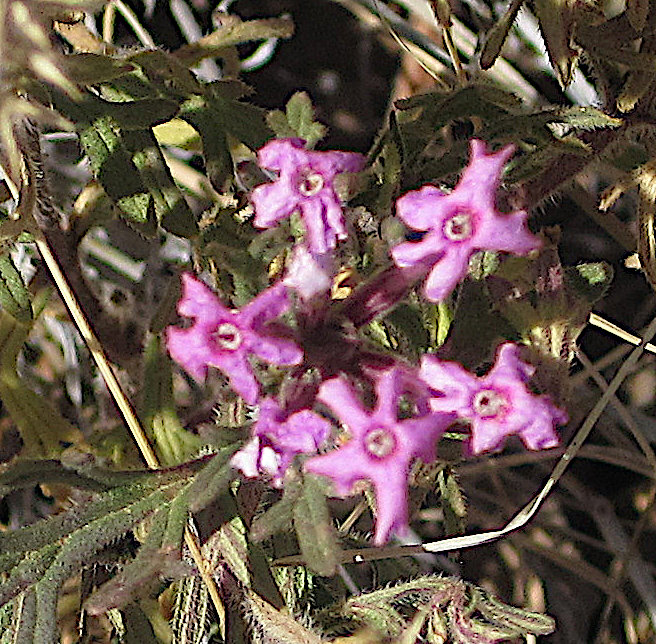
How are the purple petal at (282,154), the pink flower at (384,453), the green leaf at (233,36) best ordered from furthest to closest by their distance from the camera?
the green leaf at (233,36) < the purple petal at (282,154) < the pink flower at (384,453)

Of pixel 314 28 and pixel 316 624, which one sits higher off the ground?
pixel 314 28

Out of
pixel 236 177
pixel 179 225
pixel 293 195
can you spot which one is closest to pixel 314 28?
pixel 236 177

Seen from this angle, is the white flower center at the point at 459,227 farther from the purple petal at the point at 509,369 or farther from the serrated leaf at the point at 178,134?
the serrated leaf at the point at 178,134

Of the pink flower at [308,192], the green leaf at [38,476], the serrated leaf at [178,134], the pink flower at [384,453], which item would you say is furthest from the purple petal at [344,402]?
the serrated leaf at [178,134]

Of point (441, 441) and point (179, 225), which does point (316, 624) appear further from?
point (179, 225)

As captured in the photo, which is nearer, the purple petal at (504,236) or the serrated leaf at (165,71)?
the purple petal at (504,236)

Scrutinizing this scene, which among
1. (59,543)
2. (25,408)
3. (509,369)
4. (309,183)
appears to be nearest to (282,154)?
(309,183)

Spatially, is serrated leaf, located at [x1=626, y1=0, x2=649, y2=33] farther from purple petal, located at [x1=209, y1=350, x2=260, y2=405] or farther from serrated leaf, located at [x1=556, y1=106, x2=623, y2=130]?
purple petal, located at [x1=209, y1=350, x2=260, y2=405]
